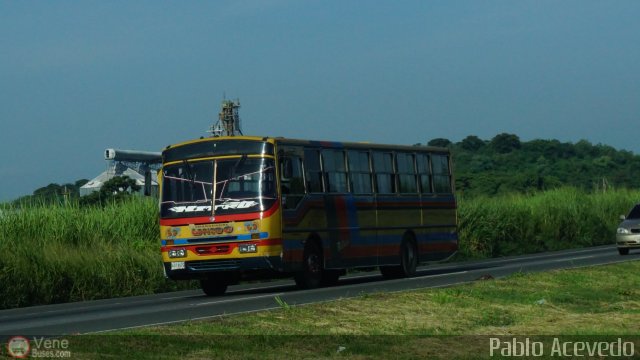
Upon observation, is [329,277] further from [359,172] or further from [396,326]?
[396,326]

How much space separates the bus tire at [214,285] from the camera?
26781 millimetres

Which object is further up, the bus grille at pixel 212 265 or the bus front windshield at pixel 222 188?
the bus front windshield at pixel 222 188

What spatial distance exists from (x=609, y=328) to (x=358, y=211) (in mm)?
12817

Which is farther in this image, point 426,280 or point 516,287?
point 426,280

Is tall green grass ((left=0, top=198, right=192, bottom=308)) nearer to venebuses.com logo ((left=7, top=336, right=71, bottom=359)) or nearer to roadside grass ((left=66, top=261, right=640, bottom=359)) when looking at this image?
roadside grass ((left=66, top=261, right=640, bottom=359))

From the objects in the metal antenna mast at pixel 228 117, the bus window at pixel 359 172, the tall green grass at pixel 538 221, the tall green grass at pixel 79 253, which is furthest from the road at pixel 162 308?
the metal antenna mast at pixel 228 117

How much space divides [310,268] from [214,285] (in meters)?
1.99

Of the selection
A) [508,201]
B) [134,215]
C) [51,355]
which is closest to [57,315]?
[51,355]

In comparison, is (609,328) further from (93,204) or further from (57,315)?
(93,204)

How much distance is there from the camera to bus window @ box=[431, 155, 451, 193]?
33188mm

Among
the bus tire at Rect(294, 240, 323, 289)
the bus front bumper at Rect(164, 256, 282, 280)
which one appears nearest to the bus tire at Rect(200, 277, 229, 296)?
the bus front bumper at Rect(164, 256, 282, 280)

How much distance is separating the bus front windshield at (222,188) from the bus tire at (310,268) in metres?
1.83

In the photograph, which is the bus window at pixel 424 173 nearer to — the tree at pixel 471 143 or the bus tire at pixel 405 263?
the bus tire at pixel 405 263

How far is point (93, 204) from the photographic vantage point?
115 feet
